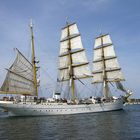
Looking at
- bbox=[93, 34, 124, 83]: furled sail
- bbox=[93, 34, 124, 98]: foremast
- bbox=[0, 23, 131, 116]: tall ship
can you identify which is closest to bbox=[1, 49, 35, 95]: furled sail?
bbox=[0, 23, 131, 116]: tall ship

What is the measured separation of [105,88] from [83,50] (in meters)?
14.1

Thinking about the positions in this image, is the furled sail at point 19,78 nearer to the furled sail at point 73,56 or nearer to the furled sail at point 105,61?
the furled sail at point 73,56

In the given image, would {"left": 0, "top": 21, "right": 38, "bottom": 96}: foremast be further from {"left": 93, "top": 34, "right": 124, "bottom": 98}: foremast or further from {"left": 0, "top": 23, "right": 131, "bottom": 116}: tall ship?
{"left": 93, "top": 34, "right": 124, "bottom": 98}: foremast

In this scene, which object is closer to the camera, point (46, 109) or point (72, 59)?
point (46, 109)

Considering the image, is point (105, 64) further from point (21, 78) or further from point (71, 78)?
point (21, 78)

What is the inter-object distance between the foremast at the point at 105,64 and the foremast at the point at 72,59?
10.1 meters

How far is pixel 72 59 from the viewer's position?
3110 inches

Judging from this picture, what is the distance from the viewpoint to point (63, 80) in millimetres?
79125

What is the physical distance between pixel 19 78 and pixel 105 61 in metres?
32.4

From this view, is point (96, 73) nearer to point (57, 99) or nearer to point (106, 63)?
point (106, 63)

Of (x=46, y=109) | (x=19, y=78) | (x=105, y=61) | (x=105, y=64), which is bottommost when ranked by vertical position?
(x=46, y=109)

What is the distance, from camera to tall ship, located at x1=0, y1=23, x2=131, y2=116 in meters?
61.2

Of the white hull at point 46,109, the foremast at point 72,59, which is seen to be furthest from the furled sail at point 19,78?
the foremast at point 72,59

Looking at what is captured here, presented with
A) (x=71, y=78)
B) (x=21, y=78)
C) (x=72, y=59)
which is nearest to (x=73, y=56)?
(x=72, y=59)
